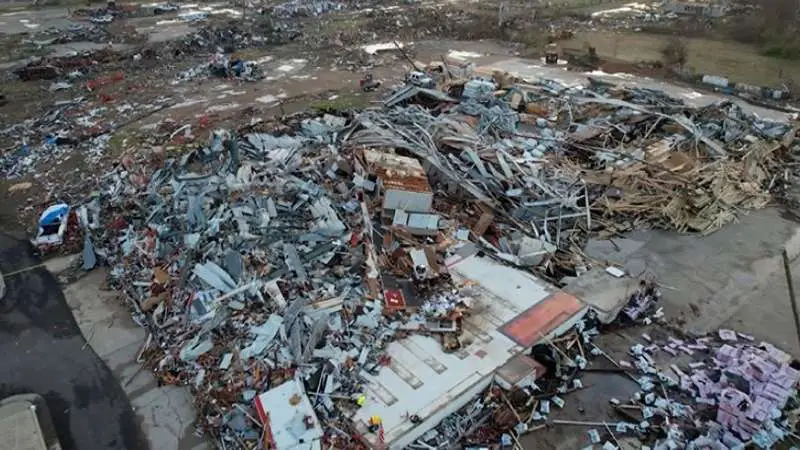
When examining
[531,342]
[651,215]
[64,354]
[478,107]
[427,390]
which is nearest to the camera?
[427,390]

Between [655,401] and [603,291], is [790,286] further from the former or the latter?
[655,401]

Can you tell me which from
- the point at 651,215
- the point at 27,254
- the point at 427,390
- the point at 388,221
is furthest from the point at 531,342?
the point at 27,254

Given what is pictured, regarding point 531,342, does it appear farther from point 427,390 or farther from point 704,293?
point 704,293

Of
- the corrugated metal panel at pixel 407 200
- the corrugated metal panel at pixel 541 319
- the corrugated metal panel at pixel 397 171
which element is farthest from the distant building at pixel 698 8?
the corrugated metal panel at pixel 541 319

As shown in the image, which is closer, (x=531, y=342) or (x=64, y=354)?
(x=531, y=342)

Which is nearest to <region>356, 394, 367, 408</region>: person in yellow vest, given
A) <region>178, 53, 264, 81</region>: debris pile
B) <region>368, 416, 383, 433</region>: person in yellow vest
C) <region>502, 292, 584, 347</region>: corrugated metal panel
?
<region>368, 416, 383, 433</region>: person in yellow vest

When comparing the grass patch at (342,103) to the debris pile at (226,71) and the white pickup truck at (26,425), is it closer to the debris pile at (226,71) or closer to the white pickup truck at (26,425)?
the debris pile at (226,71)

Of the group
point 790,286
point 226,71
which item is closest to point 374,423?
point 790,286
